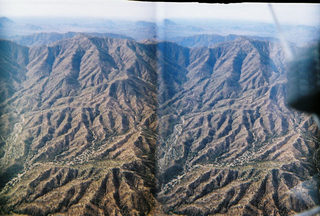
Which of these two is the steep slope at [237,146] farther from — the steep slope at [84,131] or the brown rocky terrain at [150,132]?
the steep slope at [84,131]

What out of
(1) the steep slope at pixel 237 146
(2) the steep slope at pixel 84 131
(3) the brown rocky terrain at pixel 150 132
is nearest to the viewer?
(2) the steep slope at pixel 84 131

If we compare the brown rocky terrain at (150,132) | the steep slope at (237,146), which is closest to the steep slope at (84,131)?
the brown rocky terrain at (150,132)

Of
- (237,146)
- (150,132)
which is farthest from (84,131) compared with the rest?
(237,146)

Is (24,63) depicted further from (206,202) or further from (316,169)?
(316,169)

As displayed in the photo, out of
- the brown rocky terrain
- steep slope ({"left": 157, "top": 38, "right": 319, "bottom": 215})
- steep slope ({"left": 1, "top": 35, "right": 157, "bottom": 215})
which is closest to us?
steep slope ({"left": 1, "top": 35, "right": 157, "bottom": 215})

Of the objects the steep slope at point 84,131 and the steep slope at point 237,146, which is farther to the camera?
the steep slope at point 237,146

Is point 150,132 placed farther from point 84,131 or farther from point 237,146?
point 237,146

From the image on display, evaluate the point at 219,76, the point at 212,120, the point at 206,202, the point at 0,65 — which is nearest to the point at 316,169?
the point at 206,202

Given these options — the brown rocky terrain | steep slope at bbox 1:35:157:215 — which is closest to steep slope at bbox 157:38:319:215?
the brown rocky terrain

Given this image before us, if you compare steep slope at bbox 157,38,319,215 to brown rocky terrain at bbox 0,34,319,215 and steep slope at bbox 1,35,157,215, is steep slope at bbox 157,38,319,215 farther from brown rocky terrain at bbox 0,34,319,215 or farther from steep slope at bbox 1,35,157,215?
steep slope at bbox 1,35,157,215
